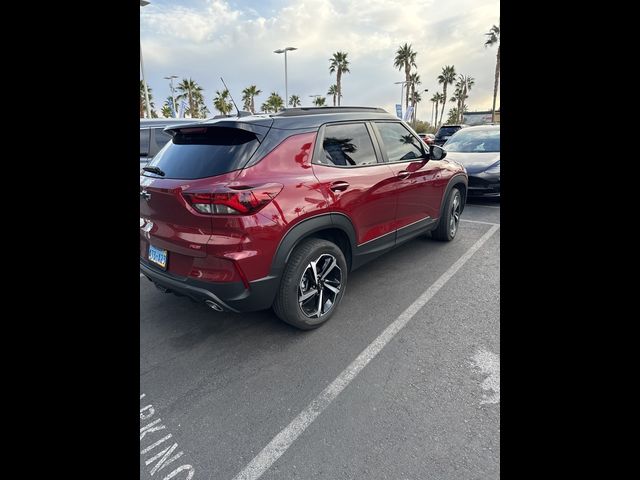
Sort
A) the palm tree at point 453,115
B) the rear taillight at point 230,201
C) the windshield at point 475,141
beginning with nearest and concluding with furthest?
1. the rear taillight at point 230,201
2. the windshield at point 475,141
3. the palm tree at point 453,115

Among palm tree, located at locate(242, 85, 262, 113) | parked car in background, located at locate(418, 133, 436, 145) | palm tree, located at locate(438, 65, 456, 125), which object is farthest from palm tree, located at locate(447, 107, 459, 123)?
parked car in background, located at locate(418, 133, 436, 145)

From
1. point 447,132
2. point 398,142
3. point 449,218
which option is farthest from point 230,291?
point 447,132

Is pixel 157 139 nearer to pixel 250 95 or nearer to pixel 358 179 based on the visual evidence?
pixel 358 179

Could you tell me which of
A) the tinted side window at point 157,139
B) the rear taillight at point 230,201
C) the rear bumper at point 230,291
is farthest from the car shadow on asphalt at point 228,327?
the tinted side window at point 157,139

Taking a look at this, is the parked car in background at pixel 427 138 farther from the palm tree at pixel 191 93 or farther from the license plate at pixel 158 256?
the palm tree at pixel 191 93

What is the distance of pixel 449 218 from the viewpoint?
15.9ft

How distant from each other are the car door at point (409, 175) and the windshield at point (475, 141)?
427 cm

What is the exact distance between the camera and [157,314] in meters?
3.34

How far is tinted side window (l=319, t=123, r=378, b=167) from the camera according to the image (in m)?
2.98

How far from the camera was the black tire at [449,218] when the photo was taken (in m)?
4.75

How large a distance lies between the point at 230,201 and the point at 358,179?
4.14ft
